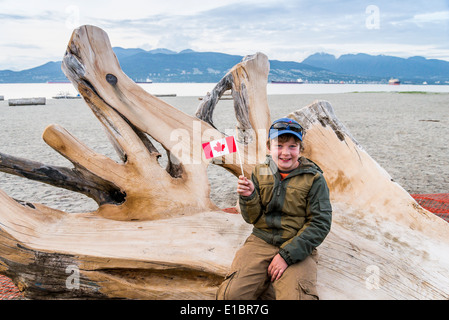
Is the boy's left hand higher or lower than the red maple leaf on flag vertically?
lower

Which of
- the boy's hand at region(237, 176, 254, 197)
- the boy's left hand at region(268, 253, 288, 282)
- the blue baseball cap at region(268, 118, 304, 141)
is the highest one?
the blue baseball cap at region(268, 118, 304, 141)

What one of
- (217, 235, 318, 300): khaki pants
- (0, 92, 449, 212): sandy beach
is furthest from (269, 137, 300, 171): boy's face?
(0, 92, 449, 212): sandy beach

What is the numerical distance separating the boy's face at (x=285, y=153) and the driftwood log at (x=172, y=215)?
28.1 inches

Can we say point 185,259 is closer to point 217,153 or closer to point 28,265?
point 217,153

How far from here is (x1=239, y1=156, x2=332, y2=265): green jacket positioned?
2.20 metres

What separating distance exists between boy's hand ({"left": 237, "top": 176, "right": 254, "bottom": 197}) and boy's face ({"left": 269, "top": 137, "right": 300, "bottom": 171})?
26cm

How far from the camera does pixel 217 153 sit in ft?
7.42

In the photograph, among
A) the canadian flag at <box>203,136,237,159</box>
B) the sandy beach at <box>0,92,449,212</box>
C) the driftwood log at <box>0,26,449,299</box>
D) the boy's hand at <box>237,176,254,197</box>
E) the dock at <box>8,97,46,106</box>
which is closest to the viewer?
the boy's hand at <box>237,176,254,197</box>

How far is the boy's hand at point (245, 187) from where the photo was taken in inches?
84.4
